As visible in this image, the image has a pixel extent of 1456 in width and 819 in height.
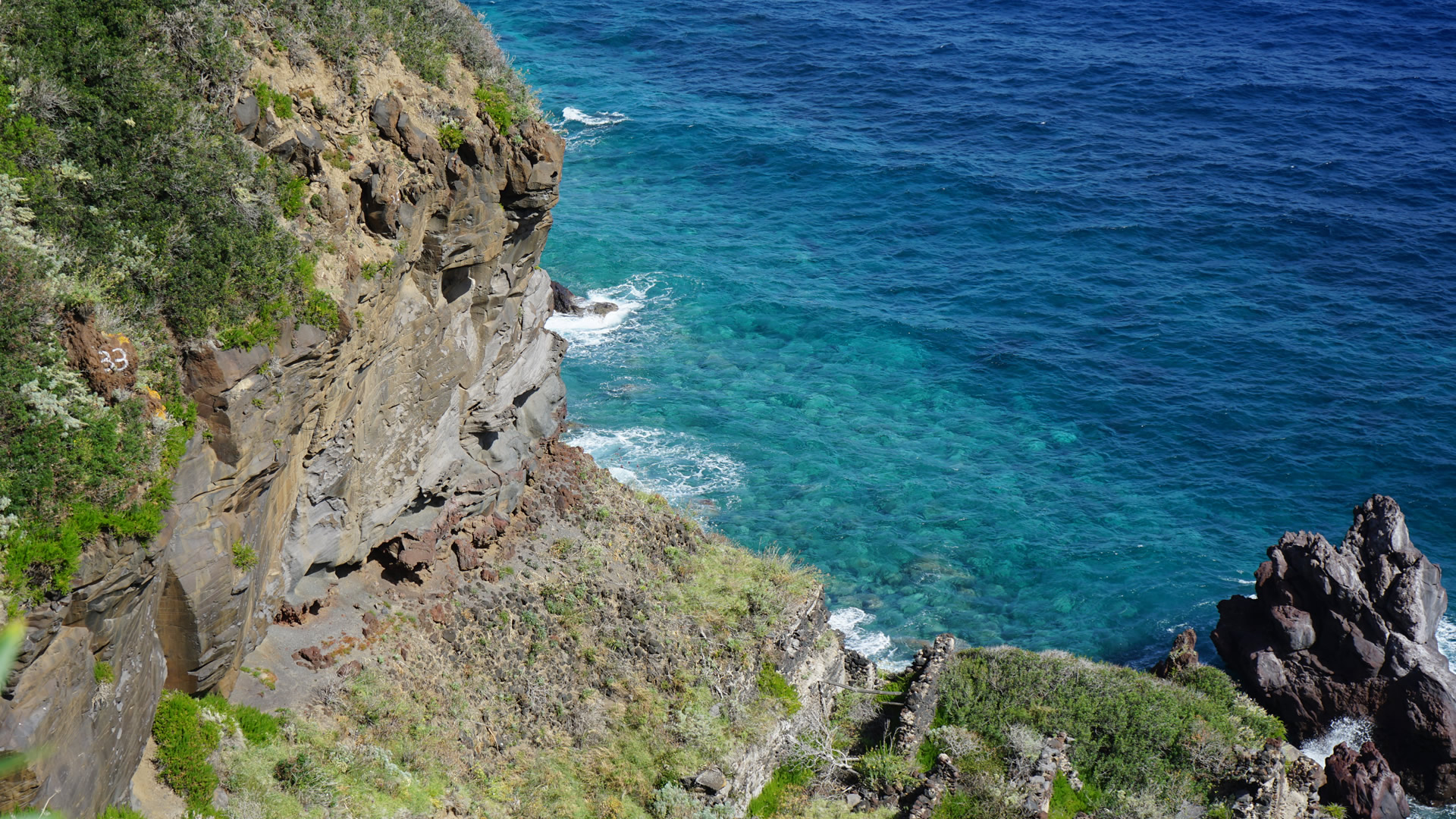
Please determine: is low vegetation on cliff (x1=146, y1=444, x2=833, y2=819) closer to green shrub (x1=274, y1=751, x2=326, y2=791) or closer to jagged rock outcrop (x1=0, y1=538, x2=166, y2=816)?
green shrub (x1=274, y1=751, x2=326, y2=791)

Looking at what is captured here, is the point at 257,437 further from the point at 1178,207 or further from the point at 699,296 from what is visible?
the point at 1178,207

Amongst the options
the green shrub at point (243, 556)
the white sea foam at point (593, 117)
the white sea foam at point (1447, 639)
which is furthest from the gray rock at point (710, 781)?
the white sea foam at point (593, 117)

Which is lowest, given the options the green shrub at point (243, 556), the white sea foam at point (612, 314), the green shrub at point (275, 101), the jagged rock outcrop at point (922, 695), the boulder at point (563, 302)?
the jagged rock outcrop at point (922, 695)

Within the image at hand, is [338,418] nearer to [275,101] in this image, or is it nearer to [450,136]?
[275,101]

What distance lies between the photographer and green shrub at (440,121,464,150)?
76.6 ft

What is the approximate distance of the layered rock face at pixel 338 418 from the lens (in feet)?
48.4

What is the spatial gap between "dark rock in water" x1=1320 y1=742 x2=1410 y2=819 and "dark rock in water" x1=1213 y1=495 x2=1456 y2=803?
274 cm

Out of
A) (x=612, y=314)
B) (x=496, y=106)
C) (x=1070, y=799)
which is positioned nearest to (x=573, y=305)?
(x=612, y=314)

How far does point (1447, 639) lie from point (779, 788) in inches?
1229

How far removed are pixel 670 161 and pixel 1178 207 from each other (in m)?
37.0

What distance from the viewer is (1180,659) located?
39.3 m

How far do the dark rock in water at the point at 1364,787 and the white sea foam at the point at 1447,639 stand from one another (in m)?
7.97

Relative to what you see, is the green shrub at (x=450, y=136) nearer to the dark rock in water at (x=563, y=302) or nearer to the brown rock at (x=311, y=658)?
the brown rock at (x=311, y=658)

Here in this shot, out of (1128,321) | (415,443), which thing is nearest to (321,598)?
(415,443)
